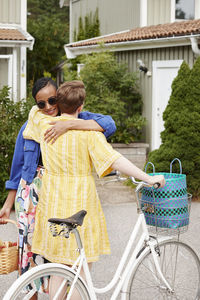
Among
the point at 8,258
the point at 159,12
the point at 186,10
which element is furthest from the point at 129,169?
the point at 186,10

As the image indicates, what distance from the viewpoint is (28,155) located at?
392cm

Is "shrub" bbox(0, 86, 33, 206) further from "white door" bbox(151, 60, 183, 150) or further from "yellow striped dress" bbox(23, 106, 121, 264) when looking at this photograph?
"white door" bbox(151, 60, 183, 150)

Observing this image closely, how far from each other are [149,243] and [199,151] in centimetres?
596

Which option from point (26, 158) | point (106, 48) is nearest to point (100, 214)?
point (26, 158)

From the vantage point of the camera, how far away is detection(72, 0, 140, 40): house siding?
1705cm

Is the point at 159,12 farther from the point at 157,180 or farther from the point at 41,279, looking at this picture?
the point at 41,279

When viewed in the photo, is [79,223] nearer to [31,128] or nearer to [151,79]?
[31,128]

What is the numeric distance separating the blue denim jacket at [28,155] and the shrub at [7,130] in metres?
4.41

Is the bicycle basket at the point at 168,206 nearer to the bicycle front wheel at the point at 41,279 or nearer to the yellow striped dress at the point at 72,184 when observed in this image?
the yellow striped dress at the point at 72,184

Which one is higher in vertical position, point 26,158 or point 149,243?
point 26,158

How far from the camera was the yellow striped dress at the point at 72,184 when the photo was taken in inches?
136

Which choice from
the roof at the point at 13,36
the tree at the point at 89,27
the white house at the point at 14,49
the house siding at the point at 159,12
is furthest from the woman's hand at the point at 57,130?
the tree at the point at 89,27

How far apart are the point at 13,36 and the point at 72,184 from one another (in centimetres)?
1142

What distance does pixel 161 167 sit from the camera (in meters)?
9.52
